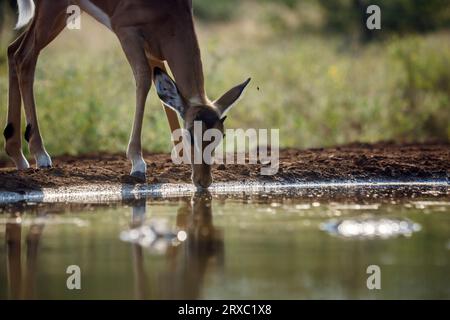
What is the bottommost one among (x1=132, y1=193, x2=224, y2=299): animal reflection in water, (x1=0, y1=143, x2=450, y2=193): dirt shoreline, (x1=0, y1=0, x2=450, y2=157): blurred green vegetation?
(x1=132, y1=193, x2=224, y2=299): animal reflection in water

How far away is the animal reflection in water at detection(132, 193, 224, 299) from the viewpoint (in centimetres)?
586

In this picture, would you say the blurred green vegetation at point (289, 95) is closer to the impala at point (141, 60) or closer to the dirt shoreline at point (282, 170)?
the dirt shoreline at point (282, 170)

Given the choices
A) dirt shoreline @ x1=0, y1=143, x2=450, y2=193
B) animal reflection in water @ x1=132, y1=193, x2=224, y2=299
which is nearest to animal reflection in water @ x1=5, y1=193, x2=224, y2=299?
animal reflection in water @ x1=132, y1=193, x2=224, y2=299

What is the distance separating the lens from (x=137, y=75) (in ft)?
34.0

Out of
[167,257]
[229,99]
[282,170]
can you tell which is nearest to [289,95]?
[282,170]

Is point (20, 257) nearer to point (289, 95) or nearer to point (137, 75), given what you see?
point (137, 75)

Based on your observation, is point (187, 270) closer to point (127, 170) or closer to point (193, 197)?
point (193, 197)

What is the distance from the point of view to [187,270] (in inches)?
251

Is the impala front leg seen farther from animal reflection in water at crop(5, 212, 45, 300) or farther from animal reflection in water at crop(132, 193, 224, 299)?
animal reflection in water at crop(5, 212, 45, 300)

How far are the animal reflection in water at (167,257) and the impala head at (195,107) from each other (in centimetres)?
88

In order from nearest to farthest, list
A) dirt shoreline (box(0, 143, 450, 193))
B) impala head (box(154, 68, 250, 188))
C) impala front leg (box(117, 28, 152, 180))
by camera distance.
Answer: impala head (box(154, 68, 250, 188)) → dirt shoreline (box(0, 143, 450, 193)) → impala front leg (box(117, 28, 152, 180))

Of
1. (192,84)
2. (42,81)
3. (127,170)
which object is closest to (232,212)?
(192,84)

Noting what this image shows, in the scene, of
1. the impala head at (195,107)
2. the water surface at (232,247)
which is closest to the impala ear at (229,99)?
the impala head at (195,107)
